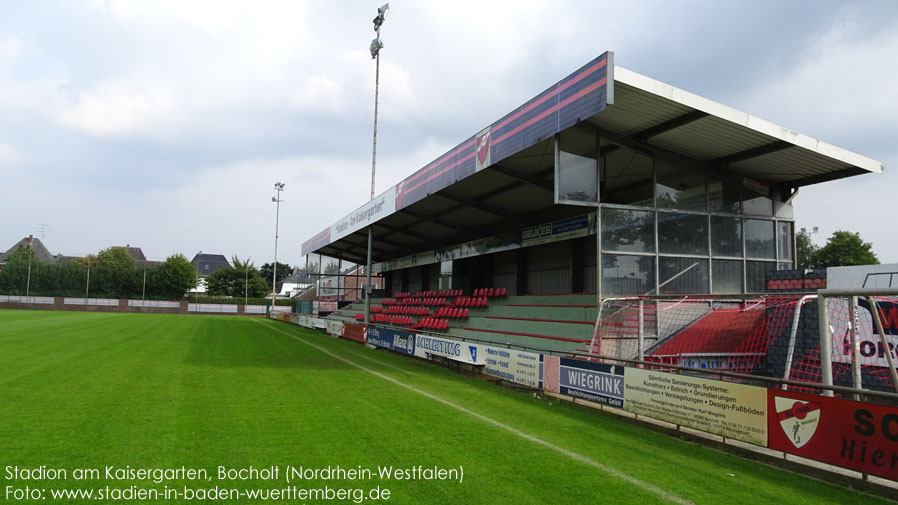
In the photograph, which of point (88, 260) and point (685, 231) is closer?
point (685, 231)

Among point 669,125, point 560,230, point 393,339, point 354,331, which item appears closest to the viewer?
point 669,125

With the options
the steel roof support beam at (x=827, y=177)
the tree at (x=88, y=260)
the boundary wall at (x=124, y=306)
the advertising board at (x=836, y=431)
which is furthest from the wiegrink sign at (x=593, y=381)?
the tree at (x=88, y=260)

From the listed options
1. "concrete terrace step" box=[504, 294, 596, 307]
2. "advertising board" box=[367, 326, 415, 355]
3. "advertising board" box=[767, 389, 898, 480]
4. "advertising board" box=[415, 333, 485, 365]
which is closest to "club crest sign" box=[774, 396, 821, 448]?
"advertising board" box=[767, 389, 898, 480]

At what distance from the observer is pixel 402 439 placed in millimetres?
6695

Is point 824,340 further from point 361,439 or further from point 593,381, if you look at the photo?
point 361,439

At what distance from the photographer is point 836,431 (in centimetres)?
588

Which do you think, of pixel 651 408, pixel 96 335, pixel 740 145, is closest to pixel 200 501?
pixel 651 408

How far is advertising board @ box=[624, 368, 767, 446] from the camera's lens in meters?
6.79

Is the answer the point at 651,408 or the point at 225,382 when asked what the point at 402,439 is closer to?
the point at 651,408

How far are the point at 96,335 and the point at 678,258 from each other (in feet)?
73.3

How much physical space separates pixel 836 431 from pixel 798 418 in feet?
1.41

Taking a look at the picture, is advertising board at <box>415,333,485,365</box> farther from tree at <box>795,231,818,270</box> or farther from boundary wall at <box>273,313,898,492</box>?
tree at <box>795,231,818,270</box>

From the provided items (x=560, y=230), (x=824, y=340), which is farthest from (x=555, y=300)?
(x=824, y=340)

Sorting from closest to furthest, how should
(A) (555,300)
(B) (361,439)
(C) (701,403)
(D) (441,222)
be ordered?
(B) (361,439)
(C) (701,403)
(A) (555,300)
(D) (441,222)
